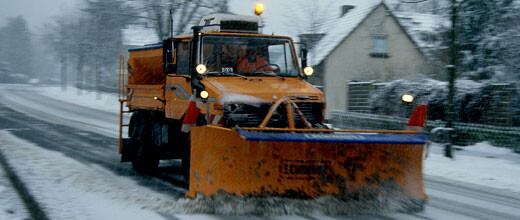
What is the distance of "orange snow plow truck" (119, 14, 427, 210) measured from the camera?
5.94 metres

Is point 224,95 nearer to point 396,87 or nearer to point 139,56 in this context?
point 139,56

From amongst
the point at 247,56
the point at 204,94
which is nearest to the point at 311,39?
the point at 247,56

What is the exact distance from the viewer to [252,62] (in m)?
7.64

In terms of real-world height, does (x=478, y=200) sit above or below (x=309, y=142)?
below

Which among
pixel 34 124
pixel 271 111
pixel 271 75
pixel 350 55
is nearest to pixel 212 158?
pixel 271 111

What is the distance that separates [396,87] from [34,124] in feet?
37.4

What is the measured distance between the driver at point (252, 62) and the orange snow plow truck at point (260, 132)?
14 millimetres

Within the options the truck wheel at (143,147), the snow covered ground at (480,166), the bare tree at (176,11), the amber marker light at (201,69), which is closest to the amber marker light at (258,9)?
the amber marker light at (201,69)

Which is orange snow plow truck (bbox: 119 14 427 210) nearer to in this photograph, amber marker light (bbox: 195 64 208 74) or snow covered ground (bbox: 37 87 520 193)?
amber marker light (bbox: 195 64 208 74)

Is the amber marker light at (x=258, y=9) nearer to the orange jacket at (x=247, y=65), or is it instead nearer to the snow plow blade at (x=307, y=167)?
the orange jacket at (x=247, y=65)

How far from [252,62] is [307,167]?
215 cm

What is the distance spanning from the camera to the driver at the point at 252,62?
7547mm

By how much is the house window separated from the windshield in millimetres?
21615

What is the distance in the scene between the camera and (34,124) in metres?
18.4
